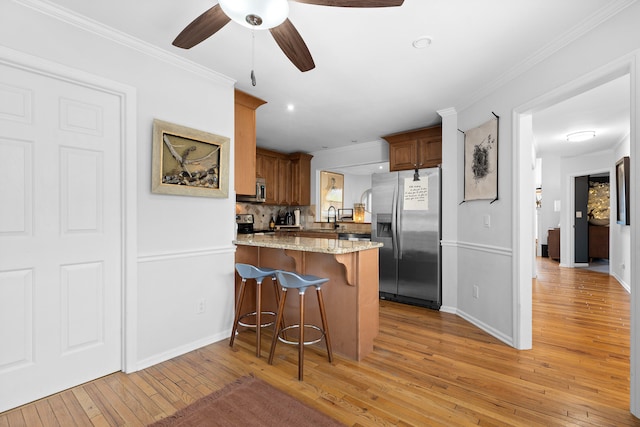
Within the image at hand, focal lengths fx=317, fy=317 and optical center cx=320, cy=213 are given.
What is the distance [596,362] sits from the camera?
2.42m

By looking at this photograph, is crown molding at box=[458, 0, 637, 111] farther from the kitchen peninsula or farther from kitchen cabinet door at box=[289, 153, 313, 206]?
kitchen cabinet door at box=[289, 153, 313, 206]

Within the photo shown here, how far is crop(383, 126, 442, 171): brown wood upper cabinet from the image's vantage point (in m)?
4.09

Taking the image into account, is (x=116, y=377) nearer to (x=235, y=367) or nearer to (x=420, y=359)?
(x=235, y=367)

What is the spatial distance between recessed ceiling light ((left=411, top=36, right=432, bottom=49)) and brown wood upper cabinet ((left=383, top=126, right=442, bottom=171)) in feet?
6.34

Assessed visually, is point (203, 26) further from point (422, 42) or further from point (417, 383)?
point (417, 383)

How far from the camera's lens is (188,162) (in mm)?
2562

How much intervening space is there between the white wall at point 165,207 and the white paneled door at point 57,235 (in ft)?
0.49

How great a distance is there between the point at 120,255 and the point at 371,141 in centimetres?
393

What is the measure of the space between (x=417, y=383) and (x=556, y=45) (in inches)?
101

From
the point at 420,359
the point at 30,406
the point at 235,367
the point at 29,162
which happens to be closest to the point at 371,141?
the point at 420,359

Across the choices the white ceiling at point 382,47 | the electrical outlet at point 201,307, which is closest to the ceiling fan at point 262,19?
the white ceiling at point 382,47

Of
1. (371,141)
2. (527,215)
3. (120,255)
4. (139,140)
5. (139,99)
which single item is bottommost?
(120,255)

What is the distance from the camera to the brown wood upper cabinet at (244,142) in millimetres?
3086

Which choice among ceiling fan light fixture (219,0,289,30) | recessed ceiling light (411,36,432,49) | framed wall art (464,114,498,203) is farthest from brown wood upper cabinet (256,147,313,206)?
ceiling fan light fixture (219,0,289,30)
